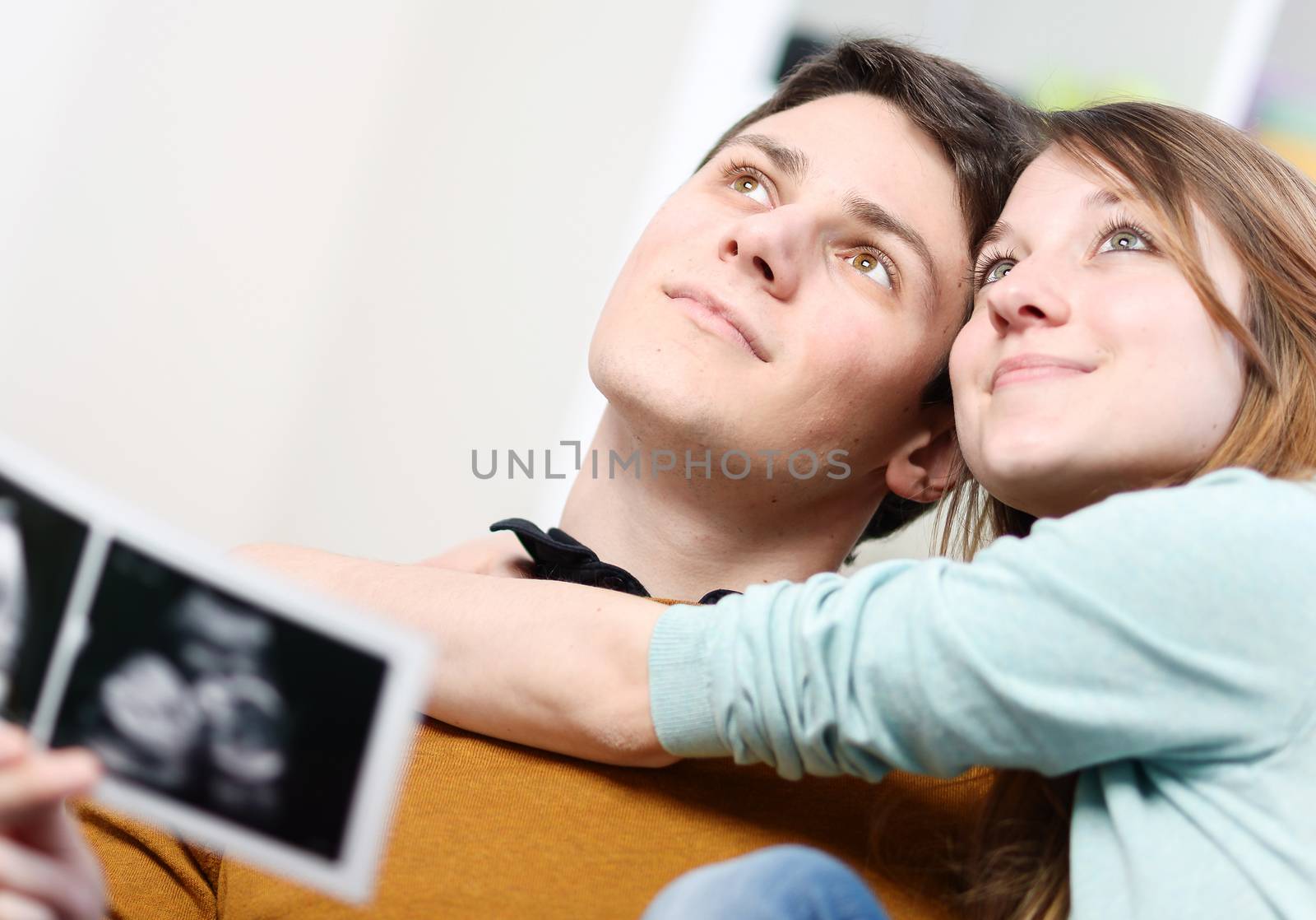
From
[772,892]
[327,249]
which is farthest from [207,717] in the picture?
[327,249]

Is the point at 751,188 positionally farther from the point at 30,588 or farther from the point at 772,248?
the point at 30,588

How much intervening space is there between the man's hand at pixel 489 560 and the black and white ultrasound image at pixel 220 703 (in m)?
0.68

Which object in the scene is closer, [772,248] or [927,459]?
[772,248]

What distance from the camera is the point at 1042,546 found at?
0.85 metres

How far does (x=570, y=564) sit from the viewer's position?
1.32m

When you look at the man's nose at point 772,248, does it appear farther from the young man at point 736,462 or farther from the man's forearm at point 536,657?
the man's forearm at point 536,657

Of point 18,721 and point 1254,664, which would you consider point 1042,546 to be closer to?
point 1254,664

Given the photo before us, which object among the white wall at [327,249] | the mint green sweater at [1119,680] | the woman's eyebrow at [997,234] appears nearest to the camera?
the mint green sweater at [1119,680]

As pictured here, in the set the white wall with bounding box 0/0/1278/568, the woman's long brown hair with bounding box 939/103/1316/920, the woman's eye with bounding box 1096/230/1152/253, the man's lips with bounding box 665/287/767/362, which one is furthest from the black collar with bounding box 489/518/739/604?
the white wall with bounding box 0/0/1278/568

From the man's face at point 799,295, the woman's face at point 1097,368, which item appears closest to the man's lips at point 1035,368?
the woman's face at point 1097,368

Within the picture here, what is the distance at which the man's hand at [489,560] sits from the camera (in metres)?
1.42

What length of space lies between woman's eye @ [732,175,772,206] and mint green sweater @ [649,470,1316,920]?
665 mm

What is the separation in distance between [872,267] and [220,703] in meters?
0.93

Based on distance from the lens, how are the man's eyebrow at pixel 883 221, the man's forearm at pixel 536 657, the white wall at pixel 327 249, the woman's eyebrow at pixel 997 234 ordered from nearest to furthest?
the man's forearm at pixel 536 657
the woman's eyebrow at pixel 997 234
the man's eyebrow at pixel 883 221
the white wall at pixel 327 249
